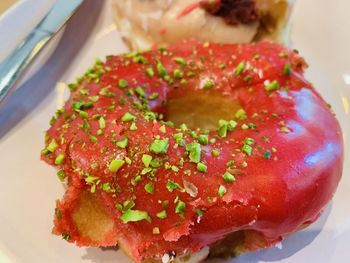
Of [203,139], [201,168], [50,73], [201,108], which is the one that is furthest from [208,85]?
[50,73]

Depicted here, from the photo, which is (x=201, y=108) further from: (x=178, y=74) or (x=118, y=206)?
(x=118, y=206)

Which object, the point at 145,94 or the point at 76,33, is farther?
the point at 76,33

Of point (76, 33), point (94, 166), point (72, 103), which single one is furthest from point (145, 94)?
point (76, 33)

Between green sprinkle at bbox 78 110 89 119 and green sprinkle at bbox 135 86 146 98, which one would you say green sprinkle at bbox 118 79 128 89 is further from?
green sprinkle at bbox 78 110 89 119

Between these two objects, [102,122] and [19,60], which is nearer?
[102,122]

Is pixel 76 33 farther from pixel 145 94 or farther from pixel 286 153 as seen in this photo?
pixel 286 153

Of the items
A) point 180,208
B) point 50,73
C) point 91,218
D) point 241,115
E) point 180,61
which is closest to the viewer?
point 180,208

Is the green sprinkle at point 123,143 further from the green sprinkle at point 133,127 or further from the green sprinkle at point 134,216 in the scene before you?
the green sprinkle at point 134,216
